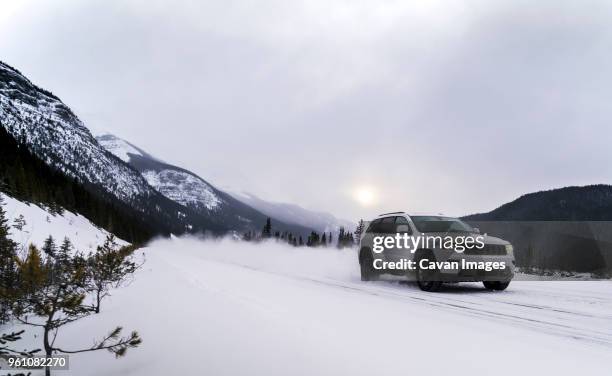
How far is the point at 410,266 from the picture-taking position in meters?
10.4

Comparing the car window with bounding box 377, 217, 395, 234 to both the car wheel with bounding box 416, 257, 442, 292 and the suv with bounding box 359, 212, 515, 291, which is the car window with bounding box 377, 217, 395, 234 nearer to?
the suv with bounding box 359, 212, 515, 291

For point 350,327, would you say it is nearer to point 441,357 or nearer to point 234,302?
point 441,357

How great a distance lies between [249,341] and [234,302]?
88.4 inches

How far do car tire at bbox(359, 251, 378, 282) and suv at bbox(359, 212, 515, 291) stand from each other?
357 millimetres

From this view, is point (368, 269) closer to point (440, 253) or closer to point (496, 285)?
point (440, 253)

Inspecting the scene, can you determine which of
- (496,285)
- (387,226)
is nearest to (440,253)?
(496,285)

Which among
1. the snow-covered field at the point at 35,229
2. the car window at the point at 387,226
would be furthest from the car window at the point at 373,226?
the snow-covered field at the point at 35,229

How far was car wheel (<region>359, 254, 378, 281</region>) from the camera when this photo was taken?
1216 centimetres

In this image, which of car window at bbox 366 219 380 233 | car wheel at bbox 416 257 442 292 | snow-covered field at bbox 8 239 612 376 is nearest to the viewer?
snow-covered field at bbox 8 239 612 376

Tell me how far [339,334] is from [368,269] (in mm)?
A: 7711

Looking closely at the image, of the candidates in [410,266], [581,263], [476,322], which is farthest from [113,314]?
[581,263]

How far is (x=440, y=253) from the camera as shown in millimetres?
9477

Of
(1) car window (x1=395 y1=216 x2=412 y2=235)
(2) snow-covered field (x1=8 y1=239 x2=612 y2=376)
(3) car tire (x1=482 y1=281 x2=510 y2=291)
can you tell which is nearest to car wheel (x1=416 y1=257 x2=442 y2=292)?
(1) car window (x1=395 y1=216 x2=412 y2=235)

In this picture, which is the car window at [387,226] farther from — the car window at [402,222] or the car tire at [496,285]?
the car tire at [496,285]
